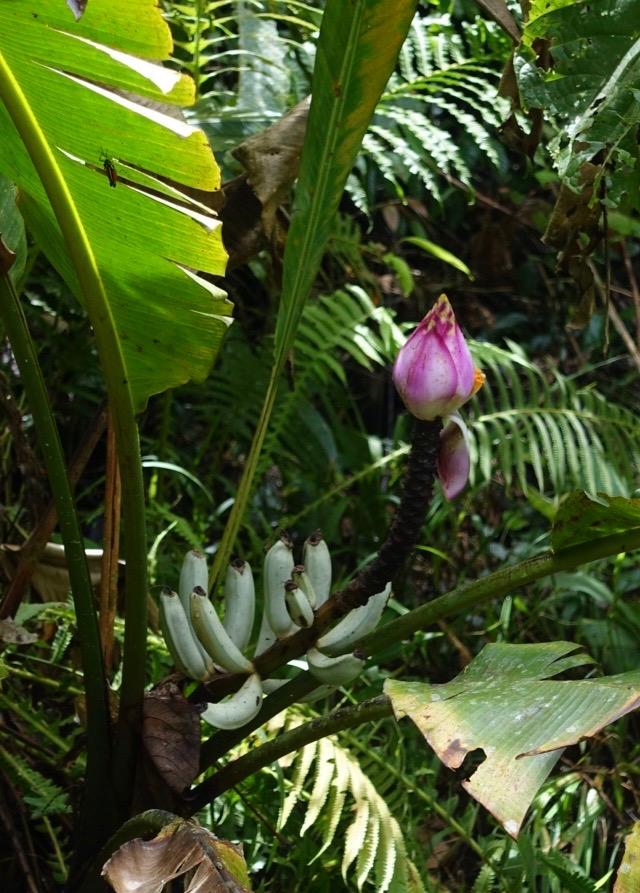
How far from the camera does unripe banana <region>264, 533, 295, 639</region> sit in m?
1.01

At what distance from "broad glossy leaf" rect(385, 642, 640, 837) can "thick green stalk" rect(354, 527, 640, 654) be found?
7 cm

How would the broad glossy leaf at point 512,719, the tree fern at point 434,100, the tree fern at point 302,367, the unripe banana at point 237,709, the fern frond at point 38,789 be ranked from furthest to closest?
the tree fern at point 302,367, the tree fern at point 434,100, the fern frond at point 38,789, the unripe banana at point 237,709, the broad glossy leaf at point 512,719

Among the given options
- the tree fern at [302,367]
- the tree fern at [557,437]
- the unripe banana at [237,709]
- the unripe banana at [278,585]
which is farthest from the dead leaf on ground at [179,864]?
the tree fern at [557,437]

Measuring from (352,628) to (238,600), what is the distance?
0.12m

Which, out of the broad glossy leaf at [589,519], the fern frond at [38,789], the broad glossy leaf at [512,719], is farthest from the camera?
the fern frond at [38,789]

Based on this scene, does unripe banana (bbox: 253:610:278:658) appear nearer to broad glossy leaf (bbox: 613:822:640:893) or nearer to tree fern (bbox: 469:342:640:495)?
broad glossy leaf (bbox: 613:822:640:893)

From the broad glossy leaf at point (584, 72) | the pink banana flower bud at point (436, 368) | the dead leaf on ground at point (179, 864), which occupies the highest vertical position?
the broad glossy leaf at point (584, 72)

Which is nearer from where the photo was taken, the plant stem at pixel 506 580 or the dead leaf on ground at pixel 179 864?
the dead leaf on ground at pixel 179 864

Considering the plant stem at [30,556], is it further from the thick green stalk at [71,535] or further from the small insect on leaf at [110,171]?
the small insect on leaf at [110,171]

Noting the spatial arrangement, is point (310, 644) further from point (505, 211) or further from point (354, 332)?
point (505, 211)

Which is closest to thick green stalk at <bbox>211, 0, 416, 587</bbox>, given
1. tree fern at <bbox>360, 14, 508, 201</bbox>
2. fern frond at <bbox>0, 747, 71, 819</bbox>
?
fern frond at <bbox>0, 747, 71, 819</bbox>

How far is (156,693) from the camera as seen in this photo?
100 cm

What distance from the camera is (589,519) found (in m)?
0.87

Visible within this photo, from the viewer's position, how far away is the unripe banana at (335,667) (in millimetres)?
925
